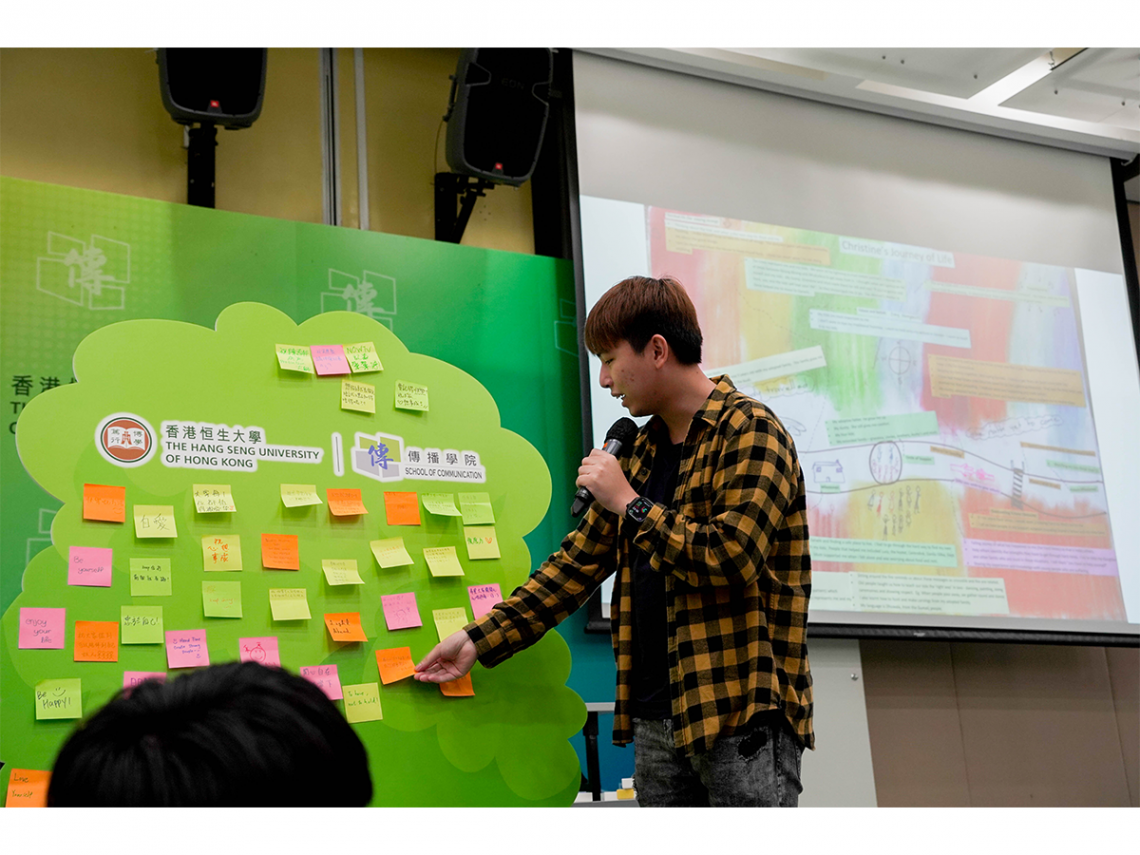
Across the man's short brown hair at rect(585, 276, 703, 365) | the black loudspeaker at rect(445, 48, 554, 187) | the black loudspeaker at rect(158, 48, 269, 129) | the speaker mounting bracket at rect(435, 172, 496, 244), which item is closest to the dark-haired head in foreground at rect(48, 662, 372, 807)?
the man's short brown hair at rect(585, 276, 703, 365)

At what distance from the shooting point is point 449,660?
1983 millimetres

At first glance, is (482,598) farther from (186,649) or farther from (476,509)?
(186,649)

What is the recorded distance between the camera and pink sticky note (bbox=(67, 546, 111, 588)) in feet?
6.05

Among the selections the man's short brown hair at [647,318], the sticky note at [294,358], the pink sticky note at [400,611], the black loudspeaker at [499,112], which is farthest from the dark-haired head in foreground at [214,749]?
the black loudspeaker at [499,112]

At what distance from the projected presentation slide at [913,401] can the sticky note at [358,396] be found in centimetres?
75

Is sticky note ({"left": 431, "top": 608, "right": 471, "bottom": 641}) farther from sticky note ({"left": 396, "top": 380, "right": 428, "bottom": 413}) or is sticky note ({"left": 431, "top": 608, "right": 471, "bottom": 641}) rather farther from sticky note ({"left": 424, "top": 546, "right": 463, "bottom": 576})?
sticky note ({"left": 396, "top": 380, "right": 428, "bottom": 413})

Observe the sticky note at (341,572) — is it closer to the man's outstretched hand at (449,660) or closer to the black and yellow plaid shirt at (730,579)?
the man's outstretched hand at (449,660)

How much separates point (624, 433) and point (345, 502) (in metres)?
0.64

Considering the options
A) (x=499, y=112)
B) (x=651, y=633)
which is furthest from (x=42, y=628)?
(x=499, y=112)

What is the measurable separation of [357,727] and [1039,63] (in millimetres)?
2880

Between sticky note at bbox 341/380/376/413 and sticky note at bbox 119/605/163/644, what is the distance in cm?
58

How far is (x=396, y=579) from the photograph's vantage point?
83.4 inches
